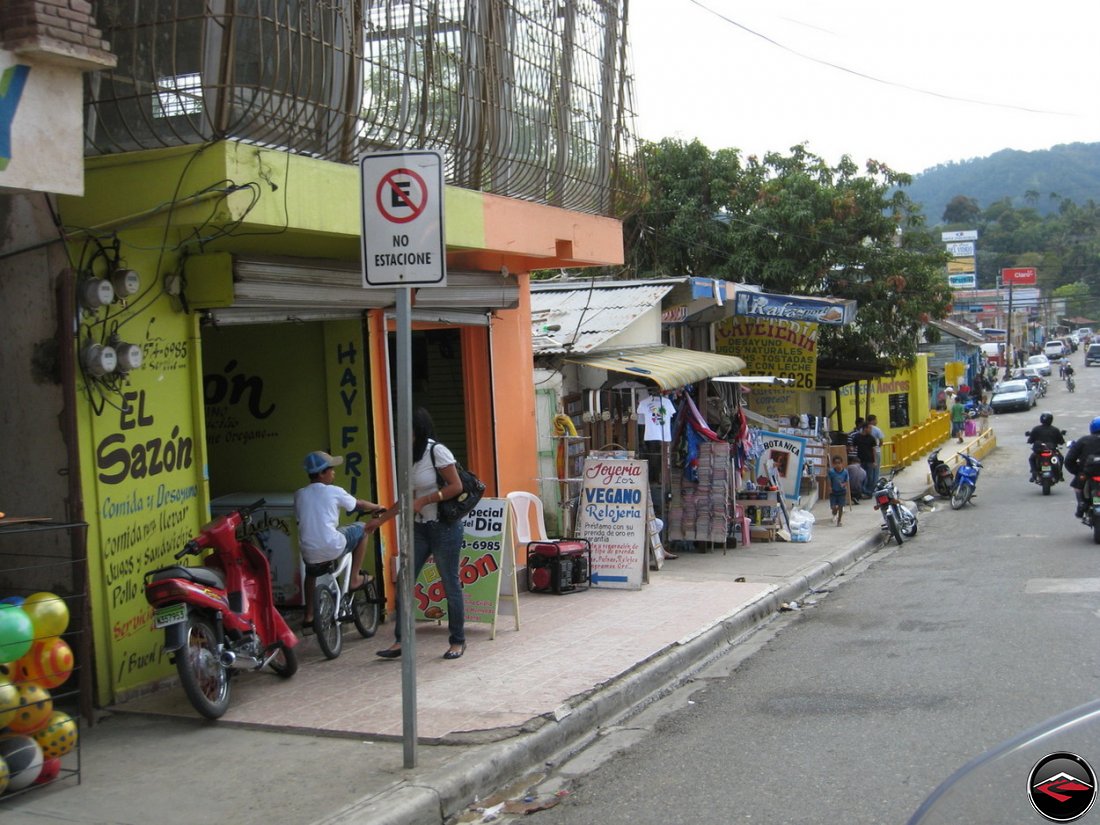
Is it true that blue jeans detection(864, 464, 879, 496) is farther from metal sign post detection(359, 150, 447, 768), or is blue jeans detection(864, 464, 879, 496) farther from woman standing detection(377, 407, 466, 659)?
metal sign post detection(359, 150, 447, 768)

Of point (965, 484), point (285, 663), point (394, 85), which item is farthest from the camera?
point (965, 484)

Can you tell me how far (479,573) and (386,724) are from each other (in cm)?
263

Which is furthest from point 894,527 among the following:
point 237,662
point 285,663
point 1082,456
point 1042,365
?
point 1042,365

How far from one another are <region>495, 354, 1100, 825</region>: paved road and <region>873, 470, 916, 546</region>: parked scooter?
3715 millimetres

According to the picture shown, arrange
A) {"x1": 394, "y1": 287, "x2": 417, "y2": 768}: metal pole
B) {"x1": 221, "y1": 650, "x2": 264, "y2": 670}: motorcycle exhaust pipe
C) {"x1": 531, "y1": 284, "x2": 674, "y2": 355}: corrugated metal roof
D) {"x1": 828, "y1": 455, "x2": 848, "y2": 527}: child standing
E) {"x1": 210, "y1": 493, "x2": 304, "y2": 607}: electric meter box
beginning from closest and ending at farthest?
{"x1": 394, "y1": 287, "x2": 417, "y2": 768}: metal pole < {"x1": 221, "y1": 650, "x2": 264, "y2": 670}: motorcycle exhaust pipe < {"x1": 210, "y1": 493, "x2": 304, "y2": 607}: electric meter box < {"x1": 531, "y1": 284, "x2": 674, "y2": 355}: corrugated metal roof < {"x1": 828, "y1": 455, "x2": 848, "y2": 527}: child standing

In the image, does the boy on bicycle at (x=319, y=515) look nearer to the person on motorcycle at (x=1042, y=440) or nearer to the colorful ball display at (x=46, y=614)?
the colorful ball display at (x=46, y=614)

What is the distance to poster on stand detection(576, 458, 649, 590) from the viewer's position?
37.9 ft

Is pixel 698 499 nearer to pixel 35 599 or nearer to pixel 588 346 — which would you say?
pixel 588 346

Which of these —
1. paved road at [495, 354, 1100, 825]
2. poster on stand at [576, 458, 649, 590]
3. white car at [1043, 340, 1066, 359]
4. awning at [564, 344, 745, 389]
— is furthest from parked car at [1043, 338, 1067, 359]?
poster on stand at [576, 458, 649, 590]

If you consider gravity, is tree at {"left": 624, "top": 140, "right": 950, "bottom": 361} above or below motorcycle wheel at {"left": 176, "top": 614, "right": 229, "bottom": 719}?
above

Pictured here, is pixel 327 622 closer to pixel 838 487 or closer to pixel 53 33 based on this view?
pixel 53 33

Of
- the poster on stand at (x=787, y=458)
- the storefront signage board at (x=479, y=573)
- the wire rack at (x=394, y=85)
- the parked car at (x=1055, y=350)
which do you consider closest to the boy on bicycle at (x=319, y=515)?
the storefront signage board at (x=479, y=573)

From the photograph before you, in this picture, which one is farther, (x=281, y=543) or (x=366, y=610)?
(x=281, y=543)

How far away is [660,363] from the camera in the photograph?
46.1 ft
